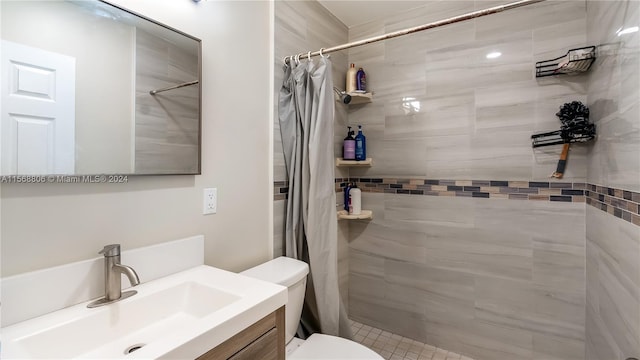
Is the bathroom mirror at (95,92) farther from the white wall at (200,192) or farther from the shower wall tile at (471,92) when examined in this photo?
the shower wall tile at (471,92)

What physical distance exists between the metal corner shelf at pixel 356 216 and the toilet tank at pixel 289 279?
0.76 metres

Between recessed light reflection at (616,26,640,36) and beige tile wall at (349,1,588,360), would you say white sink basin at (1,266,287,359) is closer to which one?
beige tile wall at (349,1,588,360)

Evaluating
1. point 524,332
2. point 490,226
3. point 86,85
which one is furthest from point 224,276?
Answer: point 524,332

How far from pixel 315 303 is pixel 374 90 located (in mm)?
1660

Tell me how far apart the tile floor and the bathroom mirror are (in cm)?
180

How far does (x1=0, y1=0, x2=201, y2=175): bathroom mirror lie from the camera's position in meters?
0.83

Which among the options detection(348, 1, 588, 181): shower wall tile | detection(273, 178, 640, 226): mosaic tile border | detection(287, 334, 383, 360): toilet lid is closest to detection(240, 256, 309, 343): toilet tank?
detection(287, 334, 383, 360): toilet lid

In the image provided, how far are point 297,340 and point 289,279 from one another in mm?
380

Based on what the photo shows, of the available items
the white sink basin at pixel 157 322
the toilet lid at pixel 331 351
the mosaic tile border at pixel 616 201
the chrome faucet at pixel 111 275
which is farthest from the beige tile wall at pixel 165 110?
the mosaic tile border at pixel 616 201

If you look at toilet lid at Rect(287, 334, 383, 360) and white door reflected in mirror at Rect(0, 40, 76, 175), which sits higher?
white door reflected in mirror at Rect(0, 40, 76, 175)

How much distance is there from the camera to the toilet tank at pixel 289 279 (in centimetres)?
139

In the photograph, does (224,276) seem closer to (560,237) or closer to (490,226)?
(490,226)

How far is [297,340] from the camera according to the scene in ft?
4.97

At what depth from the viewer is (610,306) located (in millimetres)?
1323
